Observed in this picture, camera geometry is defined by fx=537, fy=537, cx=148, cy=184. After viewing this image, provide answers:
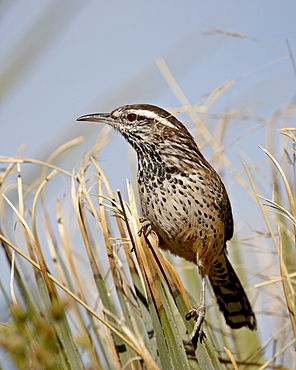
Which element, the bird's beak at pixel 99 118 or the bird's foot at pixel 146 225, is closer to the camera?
the bird's foot at pixel 146 225

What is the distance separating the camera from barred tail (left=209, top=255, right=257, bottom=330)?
2.27 meters

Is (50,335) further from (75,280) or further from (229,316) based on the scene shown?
(229,316)

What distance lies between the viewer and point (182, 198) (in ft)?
6.55

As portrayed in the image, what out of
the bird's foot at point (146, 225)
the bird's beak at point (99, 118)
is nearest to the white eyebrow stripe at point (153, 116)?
the bird's beak at point (99, 118)

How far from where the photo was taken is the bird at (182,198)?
2004 mm

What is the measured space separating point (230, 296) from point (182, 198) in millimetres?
582

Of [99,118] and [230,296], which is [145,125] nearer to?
[99,118]

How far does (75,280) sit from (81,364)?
16.8 inches

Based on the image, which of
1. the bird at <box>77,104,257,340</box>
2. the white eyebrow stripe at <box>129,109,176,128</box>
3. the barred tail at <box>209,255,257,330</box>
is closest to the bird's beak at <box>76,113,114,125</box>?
the bird at <box>77,104,257,340</box>

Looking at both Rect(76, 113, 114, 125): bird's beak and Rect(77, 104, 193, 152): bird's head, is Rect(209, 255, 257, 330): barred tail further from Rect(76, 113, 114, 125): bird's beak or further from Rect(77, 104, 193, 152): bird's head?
Rect(76, 113, 114, 125): bird's beak

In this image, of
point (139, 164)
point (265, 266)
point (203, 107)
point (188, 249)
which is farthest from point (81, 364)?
point (203, 107)

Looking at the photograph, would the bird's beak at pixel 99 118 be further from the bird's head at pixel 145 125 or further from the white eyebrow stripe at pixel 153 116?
the white eyebrow stripe at pixel 153 116

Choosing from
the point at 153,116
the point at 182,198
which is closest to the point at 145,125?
the point at 153,116

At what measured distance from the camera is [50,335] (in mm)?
811
